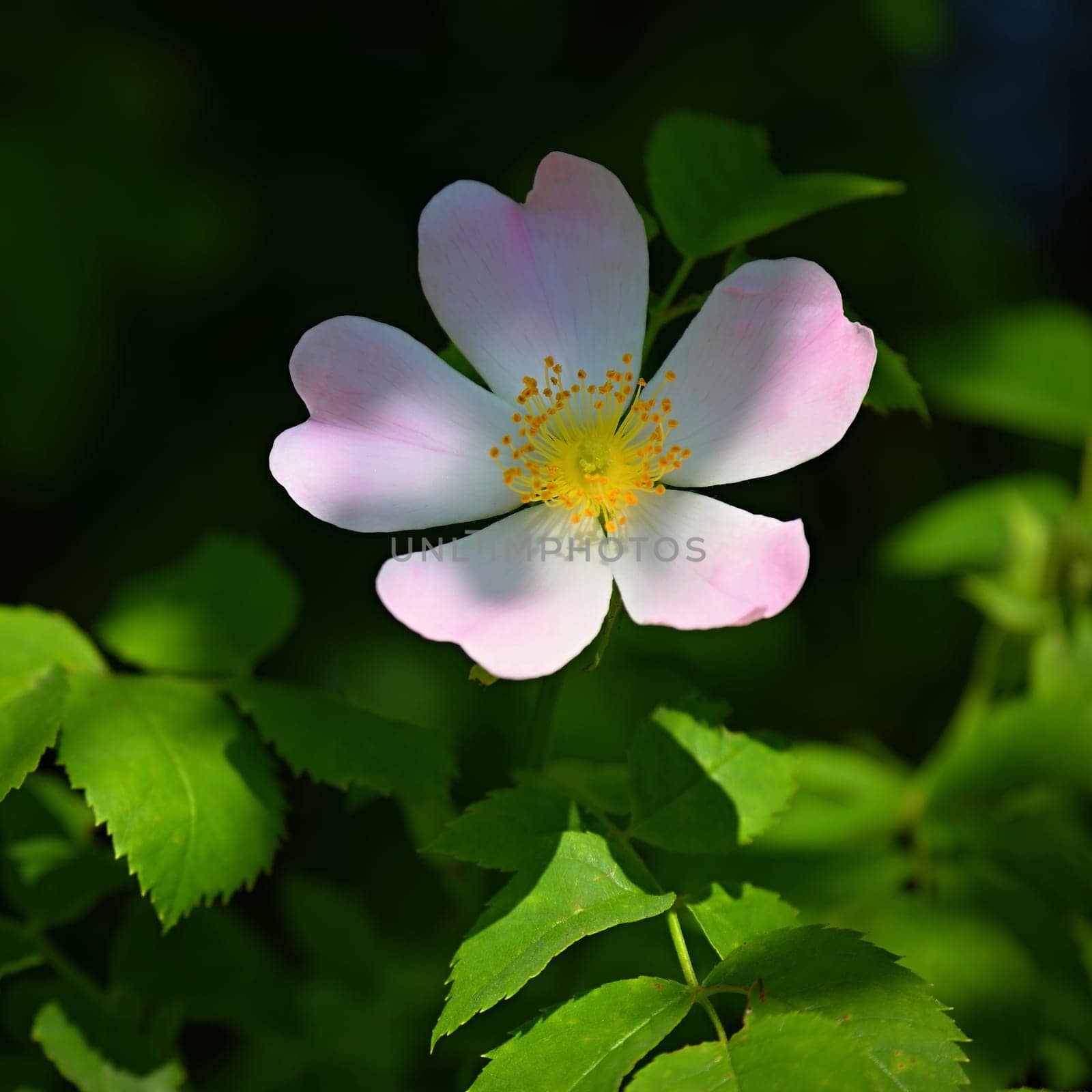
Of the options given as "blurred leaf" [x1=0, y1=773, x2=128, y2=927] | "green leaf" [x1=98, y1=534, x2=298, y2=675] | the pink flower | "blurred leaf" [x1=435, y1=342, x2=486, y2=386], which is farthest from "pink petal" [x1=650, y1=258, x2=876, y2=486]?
"blurred leaf" [x1=0, y1=773, x2=128, y2=927]

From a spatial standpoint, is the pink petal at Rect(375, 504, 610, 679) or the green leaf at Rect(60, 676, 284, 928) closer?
the pink petal at Rect(375, 504, 610, 679)

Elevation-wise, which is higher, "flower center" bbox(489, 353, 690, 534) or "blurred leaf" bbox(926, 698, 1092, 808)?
"flower center" bbox(489, 353, 690, 534)

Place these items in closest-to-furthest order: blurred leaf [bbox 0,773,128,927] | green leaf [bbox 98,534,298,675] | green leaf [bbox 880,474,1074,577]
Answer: blurred leaf [bbox 0,773,128,927] < green leaf [bbox 98,534,298,675] < green leaf [bbox 880,474,1074,577]

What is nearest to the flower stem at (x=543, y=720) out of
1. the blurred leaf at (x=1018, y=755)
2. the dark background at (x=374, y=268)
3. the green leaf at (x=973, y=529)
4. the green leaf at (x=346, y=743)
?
the green leaf at (x=346, y=743)

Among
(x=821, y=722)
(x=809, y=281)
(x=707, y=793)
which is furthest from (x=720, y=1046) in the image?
(x=821, y=722)

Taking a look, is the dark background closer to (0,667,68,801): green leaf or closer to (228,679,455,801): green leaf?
(228,679,455,801): green leaf

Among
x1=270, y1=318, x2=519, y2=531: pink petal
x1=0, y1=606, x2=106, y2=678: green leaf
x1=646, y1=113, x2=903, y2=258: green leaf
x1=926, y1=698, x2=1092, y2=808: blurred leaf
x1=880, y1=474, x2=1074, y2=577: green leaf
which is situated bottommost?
x1=880, y1=474, x2=1074, y2=577: green leaf

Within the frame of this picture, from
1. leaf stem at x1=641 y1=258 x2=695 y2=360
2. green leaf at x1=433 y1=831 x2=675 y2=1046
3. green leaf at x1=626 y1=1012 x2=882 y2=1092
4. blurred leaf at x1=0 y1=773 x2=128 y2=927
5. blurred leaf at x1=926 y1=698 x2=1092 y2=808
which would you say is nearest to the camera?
green leaf at x1=626 y1=1012 x2=882 y2=1092

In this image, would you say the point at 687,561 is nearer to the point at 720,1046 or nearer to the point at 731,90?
the point at 720,1046
